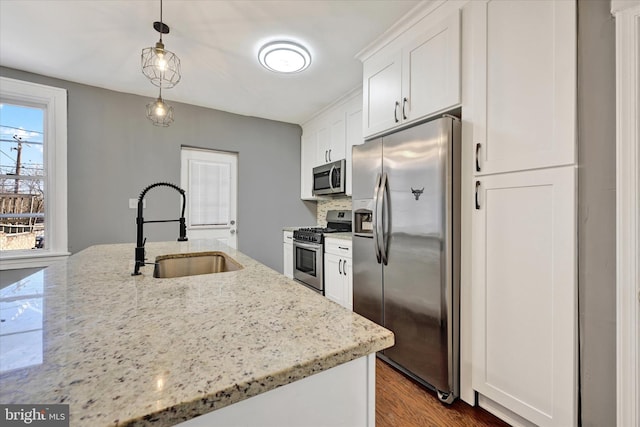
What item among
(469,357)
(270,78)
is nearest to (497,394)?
(469,357)

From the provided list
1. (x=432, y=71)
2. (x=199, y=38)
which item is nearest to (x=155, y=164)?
(x=199, y=38)

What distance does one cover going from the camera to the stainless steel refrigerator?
1.55 metres

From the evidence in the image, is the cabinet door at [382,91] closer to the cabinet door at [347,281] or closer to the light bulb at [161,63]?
the cabinet door at [347,281]

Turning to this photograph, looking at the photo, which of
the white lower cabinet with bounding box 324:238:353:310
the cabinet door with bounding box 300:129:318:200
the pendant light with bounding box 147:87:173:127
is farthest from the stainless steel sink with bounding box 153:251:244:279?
the cabinet door with bounding box 300:129:318:200

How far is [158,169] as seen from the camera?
126 inches

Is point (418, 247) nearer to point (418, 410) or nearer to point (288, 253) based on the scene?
point (418, 410)

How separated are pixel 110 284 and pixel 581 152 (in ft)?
6.39

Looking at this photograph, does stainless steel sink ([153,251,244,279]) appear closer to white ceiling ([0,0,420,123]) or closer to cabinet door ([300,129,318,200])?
white ceiling ([0,0,420,123])

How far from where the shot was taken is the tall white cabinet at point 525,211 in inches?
46.4

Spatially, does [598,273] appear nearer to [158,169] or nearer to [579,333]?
[579,333]

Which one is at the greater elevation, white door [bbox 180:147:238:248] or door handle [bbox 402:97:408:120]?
door handle [bbox 402:97:408:120]

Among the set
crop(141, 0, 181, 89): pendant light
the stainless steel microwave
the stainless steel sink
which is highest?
crop(141, 0, 181, 89): pendant light

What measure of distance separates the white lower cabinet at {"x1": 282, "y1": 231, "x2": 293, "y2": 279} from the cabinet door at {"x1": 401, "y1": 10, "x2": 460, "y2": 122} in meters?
2.37

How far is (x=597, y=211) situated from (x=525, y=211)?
0.25 m
